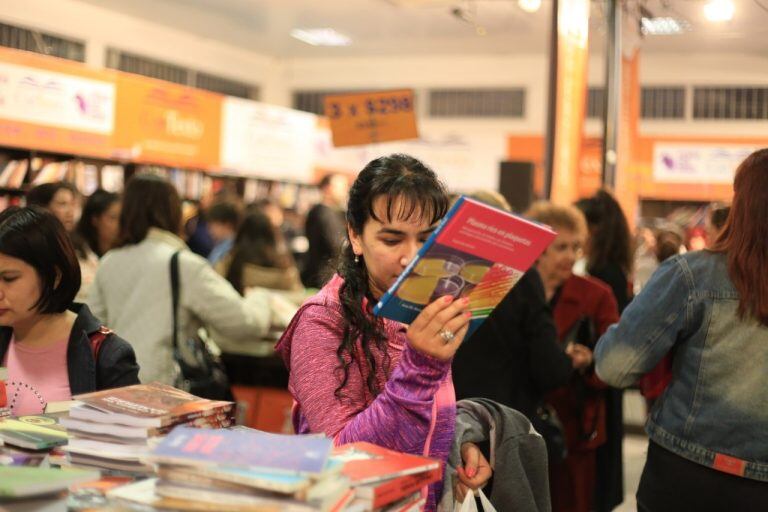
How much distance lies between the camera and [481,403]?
194 cm

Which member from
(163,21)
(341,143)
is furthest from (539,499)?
(163,21)

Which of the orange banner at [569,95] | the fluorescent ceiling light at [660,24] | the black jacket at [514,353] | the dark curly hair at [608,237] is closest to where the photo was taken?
the black jacket at [514,353]

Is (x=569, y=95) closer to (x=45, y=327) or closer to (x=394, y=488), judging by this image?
Result: (x=45, y=327)

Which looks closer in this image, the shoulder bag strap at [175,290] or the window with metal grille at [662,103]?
the shoulder bag strap at [175,290]

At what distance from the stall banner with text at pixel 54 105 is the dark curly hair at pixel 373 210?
261 inches

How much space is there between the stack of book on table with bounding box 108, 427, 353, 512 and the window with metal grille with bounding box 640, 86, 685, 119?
492 inches

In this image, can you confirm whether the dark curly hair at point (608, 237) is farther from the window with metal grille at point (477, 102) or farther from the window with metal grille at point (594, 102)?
the window with metal grille at point (477, 102)

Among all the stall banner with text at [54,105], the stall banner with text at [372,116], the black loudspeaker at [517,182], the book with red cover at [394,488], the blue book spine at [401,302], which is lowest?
the book with red cover at [394,488]

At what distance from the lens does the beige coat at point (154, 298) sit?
141 inches

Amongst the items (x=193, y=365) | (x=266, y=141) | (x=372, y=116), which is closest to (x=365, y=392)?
(x=193, y=365)

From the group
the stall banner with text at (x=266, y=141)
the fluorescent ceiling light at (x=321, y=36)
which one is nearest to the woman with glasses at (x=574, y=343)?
the stall banner with text at (x=266, y=141)

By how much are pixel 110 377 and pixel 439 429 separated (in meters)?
0.93

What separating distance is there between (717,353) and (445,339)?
102 cm

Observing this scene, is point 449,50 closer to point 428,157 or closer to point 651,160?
point 428,157
